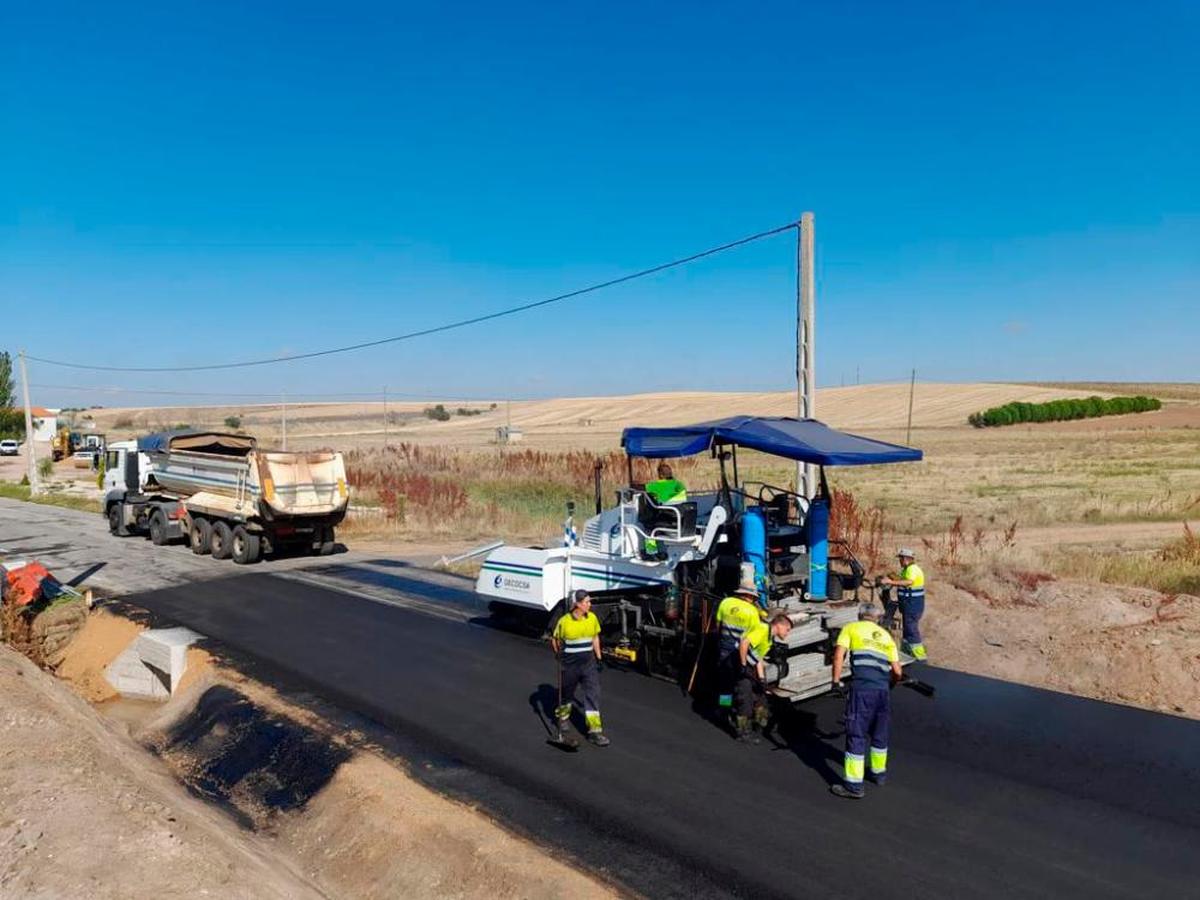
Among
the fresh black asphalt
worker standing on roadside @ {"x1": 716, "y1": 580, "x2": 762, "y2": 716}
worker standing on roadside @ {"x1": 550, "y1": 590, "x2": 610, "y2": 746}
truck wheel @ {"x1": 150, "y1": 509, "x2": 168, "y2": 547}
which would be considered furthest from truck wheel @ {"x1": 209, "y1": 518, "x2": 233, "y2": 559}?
worker standing on roadside @ {"x1": 716, "y1": 580, "x2": 762, "y2": 716}

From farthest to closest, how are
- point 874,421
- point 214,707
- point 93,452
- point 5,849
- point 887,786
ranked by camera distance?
1. point 874,421
2. point 93,452
3. point 214,707
4. point 887,786
5. point 5,849

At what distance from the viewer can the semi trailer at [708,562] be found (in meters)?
8.99

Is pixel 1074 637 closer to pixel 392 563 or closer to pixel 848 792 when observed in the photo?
pixel 848 792

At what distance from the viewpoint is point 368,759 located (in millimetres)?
7766

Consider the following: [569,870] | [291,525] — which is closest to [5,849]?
[569,870]

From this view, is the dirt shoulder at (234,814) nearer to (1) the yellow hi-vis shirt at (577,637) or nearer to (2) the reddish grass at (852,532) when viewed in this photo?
(1) the yellow hi-vis shirt at (577,637)

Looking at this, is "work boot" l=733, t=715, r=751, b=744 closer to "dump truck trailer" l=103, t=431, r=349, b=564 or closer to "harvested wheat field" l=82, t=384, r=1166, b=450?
"dump truck trailer" l=103, t=431, r=349, b=564

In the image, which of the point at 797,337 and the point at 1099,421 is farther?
the point at 1099,421

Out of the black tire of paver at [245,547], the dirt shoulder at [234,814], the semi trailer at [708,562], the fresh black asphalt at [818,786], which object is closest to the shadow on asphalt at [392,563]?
the black tire of paver at [245,547]

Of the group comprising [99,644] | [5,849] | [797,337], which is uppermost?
[797,337]

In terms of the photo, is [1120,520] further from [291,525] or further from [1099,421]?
[1099,421]

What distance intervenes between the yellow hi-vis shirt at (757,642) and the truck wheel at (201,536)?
52.5 feet

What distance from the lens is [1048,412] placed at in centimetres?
7369

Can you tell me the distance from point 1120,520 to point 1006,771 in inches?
705
